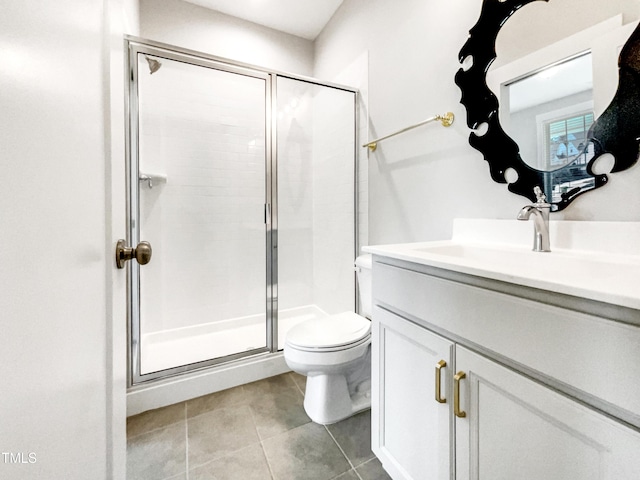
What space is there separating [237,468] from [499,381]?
107 centimetres

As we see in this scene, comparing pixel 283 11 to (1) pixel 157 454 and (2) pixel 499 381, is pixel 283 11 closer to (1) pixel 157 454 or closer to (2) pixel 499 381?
(2) pixel 499 381

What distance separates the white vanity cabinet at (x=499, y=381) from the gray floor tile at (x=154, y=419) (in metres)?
1.06

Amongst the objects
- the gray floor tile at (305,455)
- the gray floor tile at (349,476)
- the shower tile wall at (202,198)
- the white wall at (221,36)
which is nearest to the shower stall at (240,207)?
the shower tile wall at (202,198)

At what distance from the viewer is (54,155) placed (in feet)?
1.29

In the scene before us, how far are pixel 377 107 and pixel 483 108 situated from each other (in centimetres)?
79

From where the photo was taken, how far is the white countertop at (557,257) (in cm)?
56

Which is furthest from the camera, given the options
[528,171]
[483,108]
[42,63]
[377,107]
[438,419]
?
[377,107]

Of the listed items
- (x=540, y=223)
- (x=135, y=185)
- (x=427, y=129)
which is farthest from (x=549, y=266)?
(x=135, y=185)

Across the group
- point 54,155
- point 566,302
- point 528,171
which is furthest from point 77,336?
point 528,171

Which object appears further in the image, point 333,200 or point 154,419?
point 333,200

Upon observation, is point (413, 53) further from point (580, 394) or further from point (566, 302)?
point (580, 394)

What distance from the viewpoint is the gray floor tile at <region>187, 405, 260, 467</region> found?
1.26 meters

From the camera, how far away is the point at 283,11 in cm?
227

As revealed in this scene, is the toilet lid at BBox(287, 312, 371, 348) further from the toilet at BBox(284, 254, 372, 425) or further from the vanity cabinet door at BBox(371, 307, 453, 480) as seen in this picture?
the vanity cabinet door at BBox(371, 307, 453, 480)
